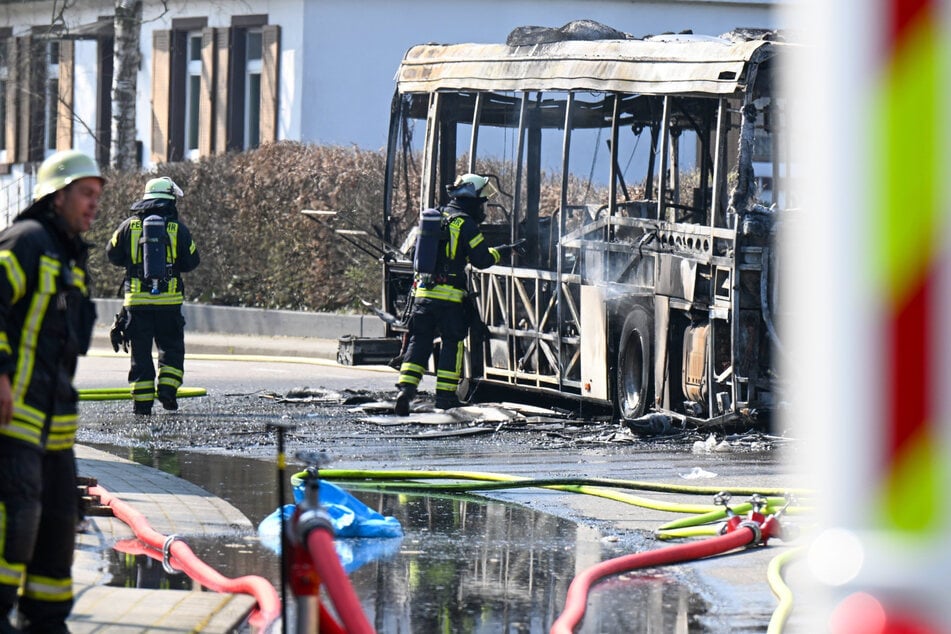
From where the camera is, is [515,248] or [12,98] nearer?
[515,248]

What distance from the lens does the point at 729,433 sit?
11.8 metres

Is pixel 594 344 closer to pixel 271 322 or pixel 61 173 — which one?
pixel 61 173

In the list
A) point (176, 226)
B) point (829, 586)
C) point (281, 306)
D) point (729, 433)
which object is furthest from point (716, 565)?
point (281, 306)

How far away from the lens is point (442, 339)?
1318 centimetres

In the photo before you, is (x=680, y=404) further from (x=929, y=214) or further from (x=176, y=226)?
(x=929, y=214)

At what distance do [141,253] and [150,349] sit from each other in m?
0.78

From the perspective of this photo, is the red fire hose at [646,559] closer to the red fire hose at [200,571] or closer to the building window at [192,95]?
the red fire hose at [200,571]

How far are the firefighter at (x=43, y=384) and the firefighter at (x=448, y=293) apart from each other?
7718mm

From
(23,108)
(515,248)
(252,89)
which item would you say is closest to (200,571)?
(515,248)

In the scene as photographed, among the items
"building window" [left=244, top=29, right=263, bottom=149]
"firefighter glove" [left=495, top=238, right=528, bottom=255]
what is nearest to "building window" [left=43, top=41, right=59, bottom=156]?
"building window" [left=244, top=29, right=263, bottom=149]

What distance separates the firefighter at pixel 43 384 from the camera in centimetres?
480

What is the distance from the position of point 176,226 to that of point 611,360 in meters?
3.47

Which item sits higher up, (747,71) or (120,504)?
(747,71)

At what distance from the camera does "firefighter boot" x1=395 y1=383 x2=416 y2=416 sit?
518 inches
